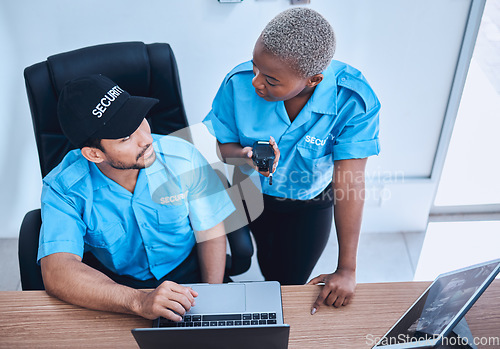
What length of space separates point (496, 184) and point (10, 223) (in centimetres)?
268

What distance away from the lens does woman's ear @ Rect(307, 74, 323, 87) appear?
1167mm

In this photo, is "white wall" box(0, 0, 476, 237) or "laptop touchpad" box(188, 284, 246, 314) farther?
"white wall" box(0, 0, 476, 237)

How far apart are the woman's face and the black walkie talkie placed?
15 centimetres

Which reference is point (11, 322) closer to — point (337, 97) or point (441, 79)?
point (337, 97)

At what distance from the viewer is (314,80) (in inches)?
46.5

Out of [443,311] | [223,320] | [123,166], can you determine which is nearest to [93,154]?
[123,166]

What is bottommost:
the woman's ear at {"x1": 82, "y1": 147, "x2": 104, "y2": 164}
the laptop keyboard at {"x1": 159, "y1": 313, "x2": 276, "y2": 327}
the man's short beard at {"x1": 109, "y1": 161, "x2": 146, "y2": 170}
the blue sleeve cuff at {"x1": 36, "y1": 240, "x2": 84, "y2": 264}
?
the laptop keyboard at {"x1": 159, "y1": 313, "x2": 276, "y2": 327}

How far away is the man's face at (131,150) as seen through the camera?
123 centimetres

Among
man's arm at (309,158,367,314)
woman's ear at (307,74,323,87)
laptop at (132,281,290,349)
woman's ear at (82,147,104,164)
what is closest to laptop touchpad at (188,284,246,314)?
laptop at (132,281,290,349)

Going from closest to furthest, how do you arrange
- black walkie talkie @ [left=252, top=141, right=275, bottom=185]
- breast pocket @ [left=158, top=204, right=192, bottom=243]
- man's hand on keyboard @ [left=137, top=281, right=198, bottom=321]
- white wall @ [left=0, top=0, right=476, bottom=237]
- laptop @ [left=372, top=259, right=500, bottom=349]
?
laptop @ [left=372, top=259, right=500, bottom=349], man's hand on keyboard @ [left=137, top=281, right=198, bottom=321], black walkie talkie @ [left=252, top=141, right=275, bottom=185], breast pocket @ [left=158, top=204, right=192, bottom=243], white wall @ [left=0, top=0, right=476, bottom=237]

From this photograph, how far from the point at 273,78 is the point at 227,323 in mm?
621

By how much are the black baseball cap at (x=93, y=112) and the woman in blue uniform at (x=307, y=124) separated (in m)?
0.32

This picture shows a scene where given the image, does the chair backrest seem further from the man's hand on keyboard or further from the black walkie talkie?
the man's hand on keyboard

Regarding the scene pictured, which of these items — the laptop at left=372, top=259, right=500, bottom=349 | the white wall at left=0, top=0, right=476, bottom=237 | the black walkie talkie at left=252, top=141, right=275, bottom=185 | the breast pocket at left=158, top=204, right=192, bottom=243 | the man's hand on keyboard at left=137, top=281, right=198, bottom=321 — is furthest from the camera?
the white wall at left=0, top=0, right=476, bottom=237
